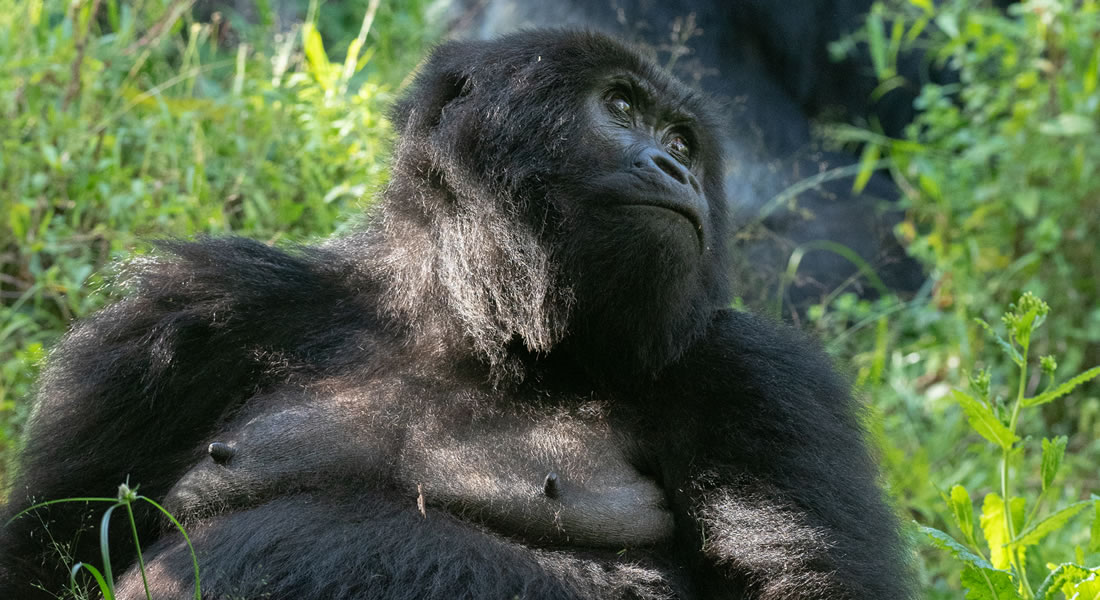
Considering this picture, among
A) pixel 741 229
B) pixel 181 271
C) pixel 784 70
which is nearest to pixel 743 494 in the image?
pixel 181 271

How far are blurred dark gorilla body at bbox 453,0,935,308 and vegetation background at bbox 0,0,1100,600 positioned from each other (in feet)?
1.10

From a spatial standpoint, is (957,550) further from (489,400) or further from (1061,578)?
(489,400)

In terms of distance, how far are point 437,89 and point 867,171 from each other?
10.4 feet

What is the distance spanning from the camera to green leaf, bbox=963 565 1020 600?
2.41m

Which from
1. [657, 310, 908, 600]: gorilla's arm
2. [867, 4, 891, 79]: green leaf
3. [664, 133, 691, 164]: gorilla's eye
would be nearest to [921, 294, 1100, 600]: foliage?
[657, 310, 908, 600]: gorilla's arm

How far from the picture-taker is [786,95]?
7055 mm

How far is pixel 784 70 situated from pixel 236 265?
4.78m

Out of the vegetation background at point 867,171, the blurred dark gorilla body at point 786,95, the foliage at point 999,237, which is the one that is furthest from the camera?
the blurred dark gorilla body at point 786,95

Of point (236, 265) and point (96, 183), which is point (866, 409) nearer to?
point (236, 265)

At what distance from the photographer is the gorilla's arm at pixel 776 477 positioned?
8.24ft

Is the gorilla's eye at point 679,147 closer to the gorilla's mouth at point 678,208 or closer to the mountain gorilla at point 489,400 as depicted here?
the mountain gorilla at point 489,400

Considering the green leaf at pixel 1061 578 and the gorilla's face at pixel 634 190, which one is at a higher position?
the gorilla's face at pixel 634 190

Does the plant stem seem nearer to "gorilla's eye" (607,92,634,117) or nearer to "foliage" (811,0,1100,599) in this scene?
"gorilla's eye" (607,92,634,117)

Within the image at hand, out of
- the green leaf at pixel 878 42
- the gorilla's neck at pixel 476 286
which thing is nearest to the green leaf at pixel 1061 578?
the gorilla's neck at pixel 476 286
